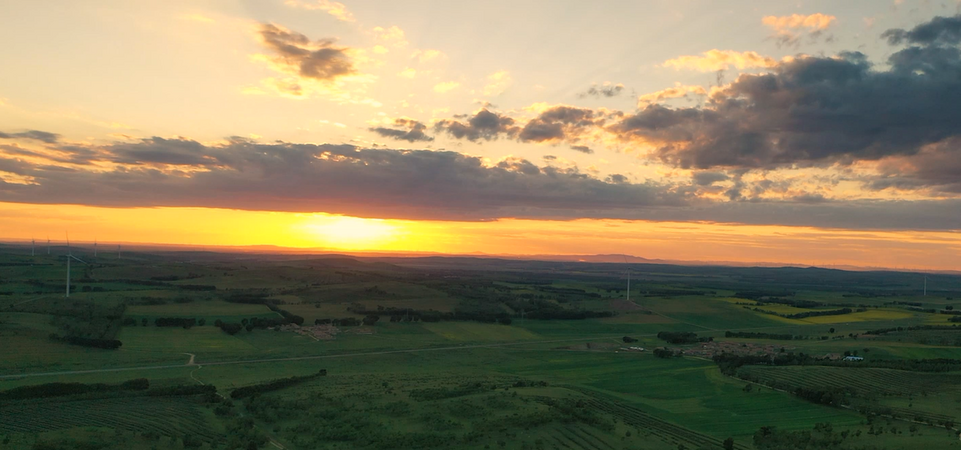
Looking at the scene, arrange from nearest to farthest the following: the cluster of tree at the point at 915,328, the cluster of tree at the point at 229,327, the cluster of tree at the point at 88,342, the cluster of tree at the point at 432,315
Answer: the cluster of tree at the point at 88,342
the cluster of tree at the point at 229,327
the cluster of tree at the point at 915,328
the cluster of tree at the point at 432,315

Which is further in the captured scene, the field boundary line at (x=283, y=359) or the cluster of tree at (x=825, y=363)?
the cluster of tree at (x=825, y=363)

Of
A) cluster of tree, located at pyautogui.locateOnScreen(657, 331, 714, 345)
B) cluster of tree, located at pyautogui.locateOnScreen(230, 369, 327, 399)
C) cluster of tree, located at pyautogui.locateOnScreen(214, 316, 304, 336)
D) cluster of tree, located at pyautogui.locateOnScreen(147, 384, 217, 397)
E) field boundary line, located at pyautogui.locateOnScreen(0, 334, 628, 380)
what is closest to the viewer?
cluster of tree, located at pyautogui.locateOnScreen(147, 384, 217, 397)

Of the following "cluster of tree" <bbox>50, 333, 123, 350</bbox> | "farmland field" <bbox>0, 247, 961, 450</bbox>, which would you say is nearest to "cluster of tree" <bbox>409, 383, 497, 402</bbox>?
"farmland field" <bbox>0, 247, 961, 450</bbox>

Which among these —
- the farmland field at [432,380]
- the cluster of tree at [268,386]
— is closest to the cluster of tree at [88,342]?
the farmland field at [432,380]

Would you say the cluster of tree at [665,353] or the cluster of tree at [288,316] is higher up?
the cluster of tree at [665,353]

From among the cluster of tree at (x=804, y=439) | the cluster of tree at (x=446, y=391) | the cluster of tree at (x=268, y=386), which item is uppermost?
the cluster of tree at (x=804, y=439)

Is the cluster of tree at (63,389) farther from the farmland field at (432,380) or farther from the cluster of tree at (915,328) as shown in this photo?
the cluster of tree at (915,328)

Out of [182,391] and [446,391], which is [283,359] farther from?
[446,391]

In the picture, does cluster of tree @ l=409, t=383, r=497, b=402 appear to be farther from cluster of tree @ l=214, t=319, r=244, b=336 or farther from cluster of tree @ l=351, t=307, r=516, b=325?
cluster of tree @ l=351, t=307, r=516, b=325
